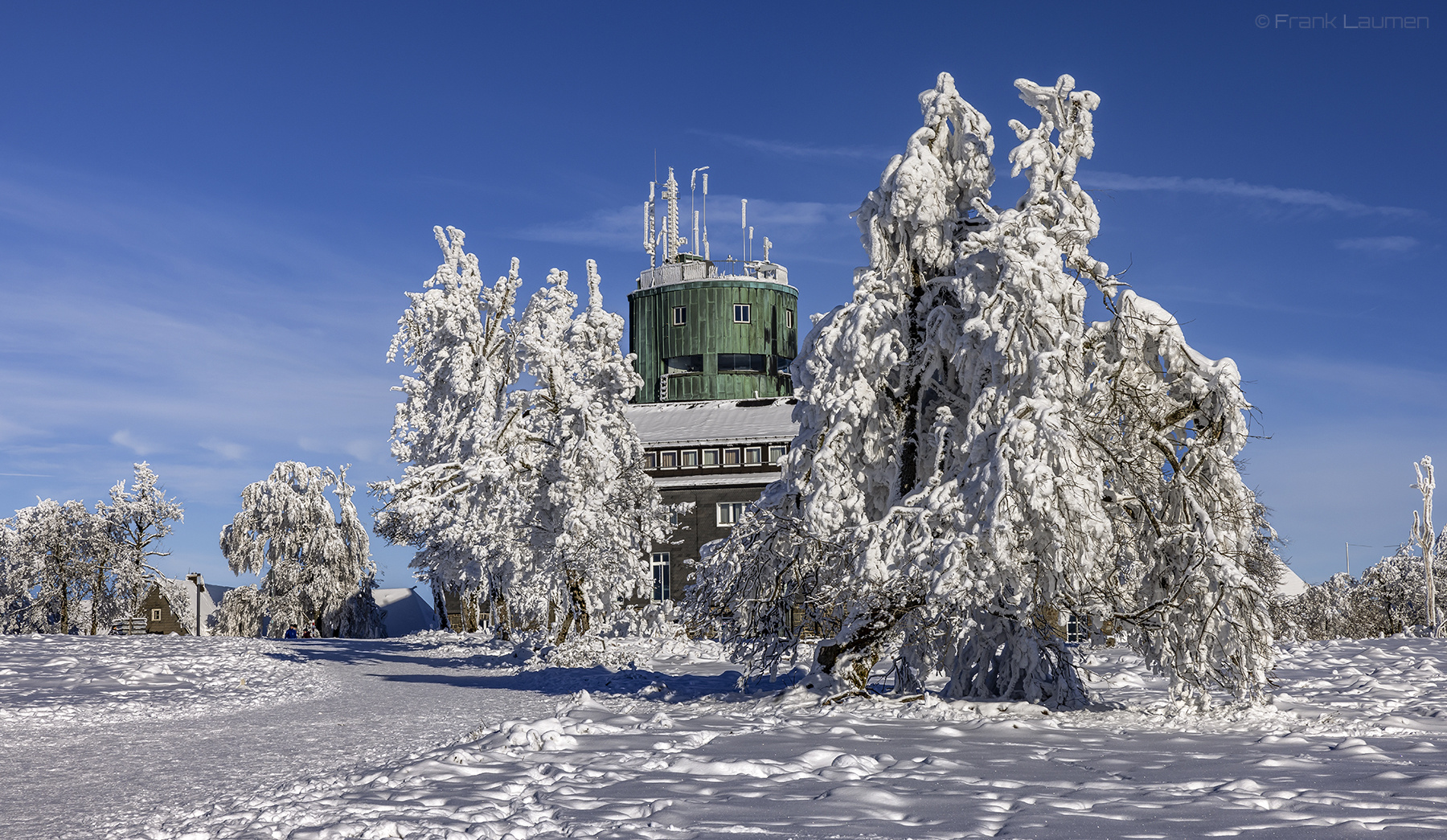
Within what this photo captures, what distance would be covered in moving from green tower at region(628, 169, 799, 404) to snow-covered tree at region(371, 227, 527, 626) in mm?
36620

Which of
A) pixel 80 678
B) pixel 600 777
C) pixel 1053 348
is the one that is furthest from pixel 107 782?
pixel 80 678

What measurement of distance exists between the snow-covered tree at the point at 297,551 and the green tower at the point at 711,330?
24.5 m

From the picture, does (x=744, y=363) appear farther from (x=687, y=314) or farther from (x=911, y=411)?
(x=911, y=411)

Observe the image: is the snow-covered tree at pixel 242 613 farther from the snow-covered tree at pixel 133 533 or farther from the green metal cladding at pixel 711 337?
the green metal cladding at pixel 711 337

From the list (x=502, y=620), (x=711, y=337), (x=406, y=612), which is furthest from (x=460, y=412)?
(x=406, y=612)

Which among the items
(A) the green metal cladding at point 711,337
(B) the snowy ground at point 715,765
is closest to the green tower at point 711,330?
(A) the green metal cladding at point 711,337

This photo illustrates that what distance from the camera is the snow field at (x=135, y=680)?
725 inches

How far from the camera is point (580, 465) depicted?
31.1m

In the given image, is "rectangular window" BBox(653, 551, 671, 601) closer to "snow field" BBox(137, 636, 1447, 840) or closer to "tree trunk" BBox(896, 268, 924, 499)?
"snow field" BBox(137, 636, 1447, 840)

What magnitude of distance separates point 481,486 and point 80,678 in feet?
36.2

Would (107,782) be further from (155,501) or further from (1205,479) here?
(155,501)

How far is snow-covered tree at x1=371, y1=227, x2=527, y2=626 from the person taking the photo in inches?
1270

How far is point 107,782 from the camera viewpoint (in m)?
10.6

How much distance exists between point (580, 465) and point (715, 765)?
21248mm
